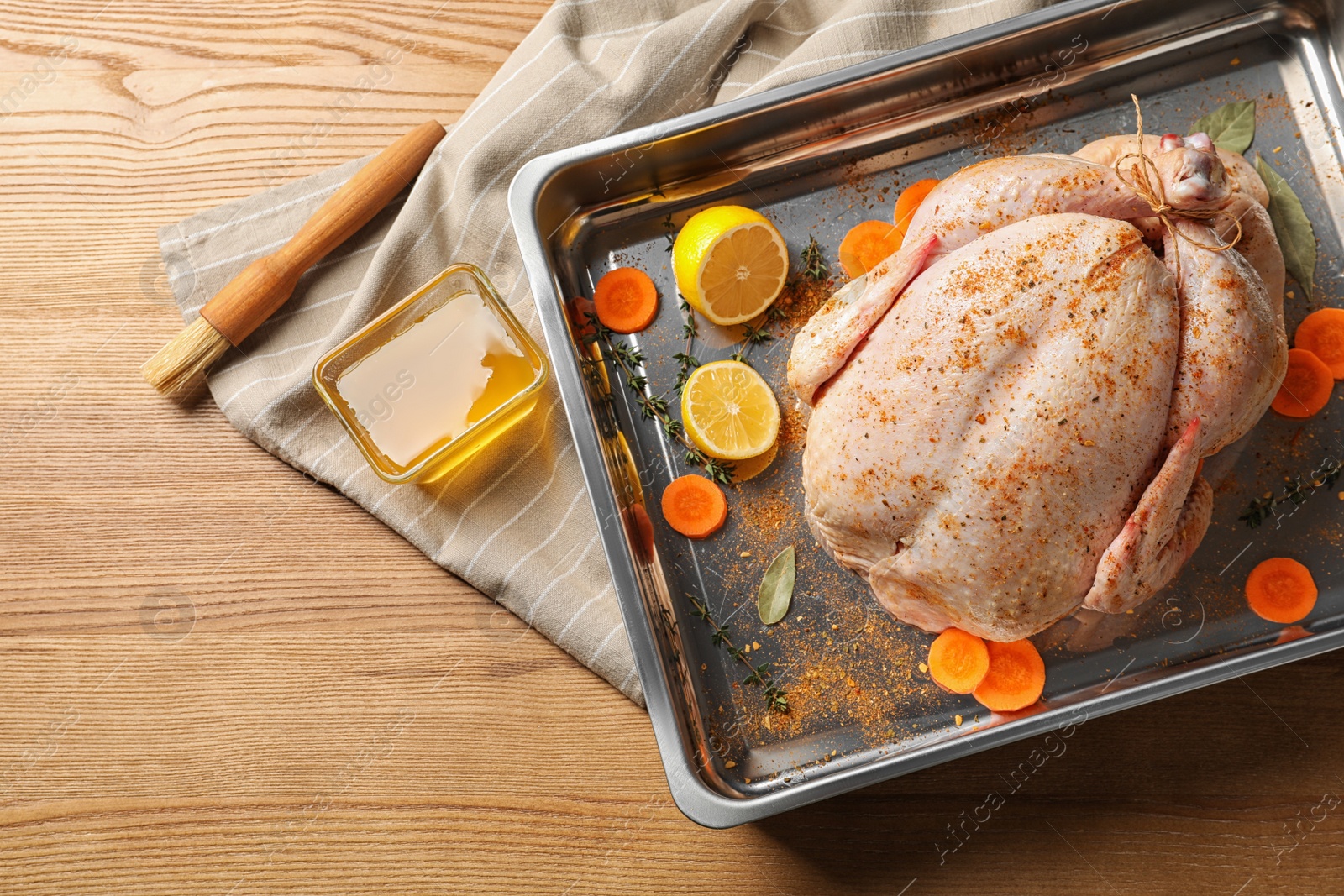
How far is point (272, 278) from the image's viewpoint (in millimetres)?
2400

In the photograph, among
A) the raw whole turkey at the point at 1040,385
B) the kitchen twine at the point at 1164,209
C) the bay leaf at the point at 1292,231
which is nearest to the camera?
the raw whole turkey at the point at 1040,385

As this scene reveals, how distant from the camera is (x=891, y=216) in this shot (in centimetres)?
244

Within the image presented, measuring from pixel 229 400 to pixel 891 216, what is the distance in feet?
6.59

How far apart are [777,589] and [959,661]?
513mm

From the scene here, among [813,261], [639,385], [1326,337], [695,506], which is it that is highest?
[813,261]

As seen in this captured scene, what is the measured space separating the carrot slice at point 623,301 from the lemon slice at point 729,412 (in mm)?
268

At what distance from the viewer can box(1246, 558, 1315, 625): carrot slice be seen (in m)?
2.25

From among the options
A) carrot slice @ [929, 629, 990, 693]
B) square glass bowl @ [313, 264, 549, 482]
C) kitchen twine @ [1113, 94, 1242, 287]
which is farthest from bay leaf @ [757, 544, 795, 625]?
kitchen twine @ [1113, 94, 1242, 287]

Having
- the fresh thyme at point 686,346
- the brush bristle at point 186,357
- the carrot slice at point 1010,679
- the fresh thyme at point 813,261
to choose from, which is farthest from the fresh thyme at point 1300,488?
the brush bristle at point 186,357

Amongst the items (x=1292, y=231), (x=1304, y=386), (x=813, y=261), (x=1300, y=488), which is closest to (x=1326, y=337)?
(x=1304, y=386)

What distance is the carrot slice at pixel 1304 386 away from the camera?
228 centimetres

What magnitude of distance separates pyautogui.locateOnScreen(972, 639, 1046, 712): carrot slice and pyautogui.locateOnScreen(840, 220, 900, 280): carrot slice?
1.09 metres

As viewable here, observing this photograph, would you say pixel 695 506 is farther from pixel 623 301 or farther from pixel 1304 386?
pixel 1304 386

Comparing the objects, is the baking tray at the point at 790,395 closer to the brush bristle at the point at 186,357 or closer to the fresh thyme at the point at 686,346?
the fresh thyme at the point at 686,346
